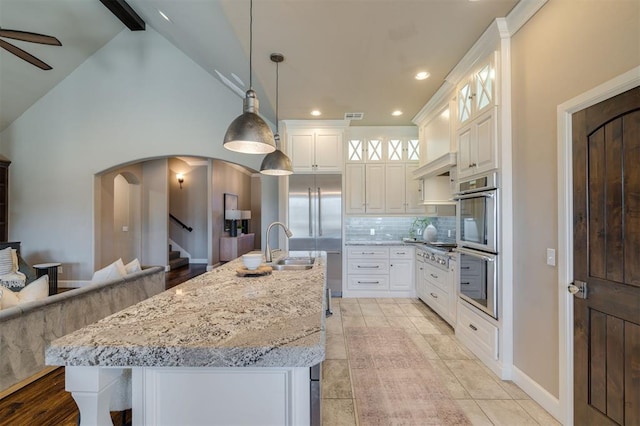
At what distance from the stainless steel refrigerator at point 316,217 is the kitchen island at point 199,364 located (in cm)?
331

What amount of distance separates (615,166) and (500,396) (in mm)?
1729

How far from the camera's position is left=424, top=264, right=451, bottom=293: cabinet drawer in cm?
339

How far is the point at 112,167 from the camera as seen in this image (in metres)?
5.15

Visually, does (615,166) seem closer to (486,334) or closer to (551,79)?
(551,79)

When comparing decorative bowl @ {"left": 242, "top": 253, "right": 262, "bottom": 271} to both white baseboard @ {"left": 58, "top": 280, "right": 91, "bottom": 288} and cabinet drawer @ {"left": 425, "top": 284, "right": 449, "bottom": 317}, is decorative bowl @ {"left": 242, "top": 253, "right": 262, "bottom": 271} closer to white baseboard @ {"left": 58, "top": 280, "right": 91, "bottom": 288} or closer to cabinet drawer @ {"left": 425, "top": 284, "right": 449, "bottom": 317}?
cabinet drawer @ {"left": 425, "top": 284, "right": 449, "bottom": 317}

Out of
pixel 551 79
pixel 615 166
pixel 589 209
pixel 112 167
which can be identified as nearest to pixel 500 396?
pixel 589 209

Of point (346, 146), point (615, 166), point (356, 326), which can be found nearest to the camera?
point (615, 166)

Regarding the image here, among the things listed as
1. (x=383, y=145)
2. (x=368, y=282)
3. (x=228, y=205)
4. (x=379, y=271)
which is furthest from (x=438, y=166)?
(x=228, y=205)

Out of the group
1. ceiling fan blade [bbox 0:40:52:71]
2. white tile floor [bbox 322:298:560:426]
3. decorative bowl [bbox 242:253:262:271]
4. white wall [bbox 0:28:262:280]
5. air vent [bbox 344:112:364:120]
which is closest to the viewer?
white tile floor [bbox 322:298:560:426]

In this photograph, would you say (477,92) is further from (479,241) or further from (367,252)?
(367,252)

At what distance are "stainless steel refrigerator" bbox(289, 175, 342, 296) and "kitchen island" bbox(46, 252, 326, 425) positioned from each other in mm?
3308

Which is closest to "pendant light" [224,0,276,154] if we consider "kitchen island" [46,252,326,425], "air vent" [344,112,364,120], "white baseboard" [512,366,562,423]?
"kitchen island" [46,252,326,425]

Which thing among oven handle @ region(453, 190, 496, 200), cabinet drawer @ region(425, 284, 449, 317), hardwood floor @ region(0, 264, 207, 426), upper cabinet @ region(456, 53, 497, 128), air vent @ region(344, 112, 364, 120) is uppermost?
air vent @ region(344, 112, 364, 120)

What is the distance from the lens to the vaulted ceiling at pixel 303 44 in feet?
7.53
